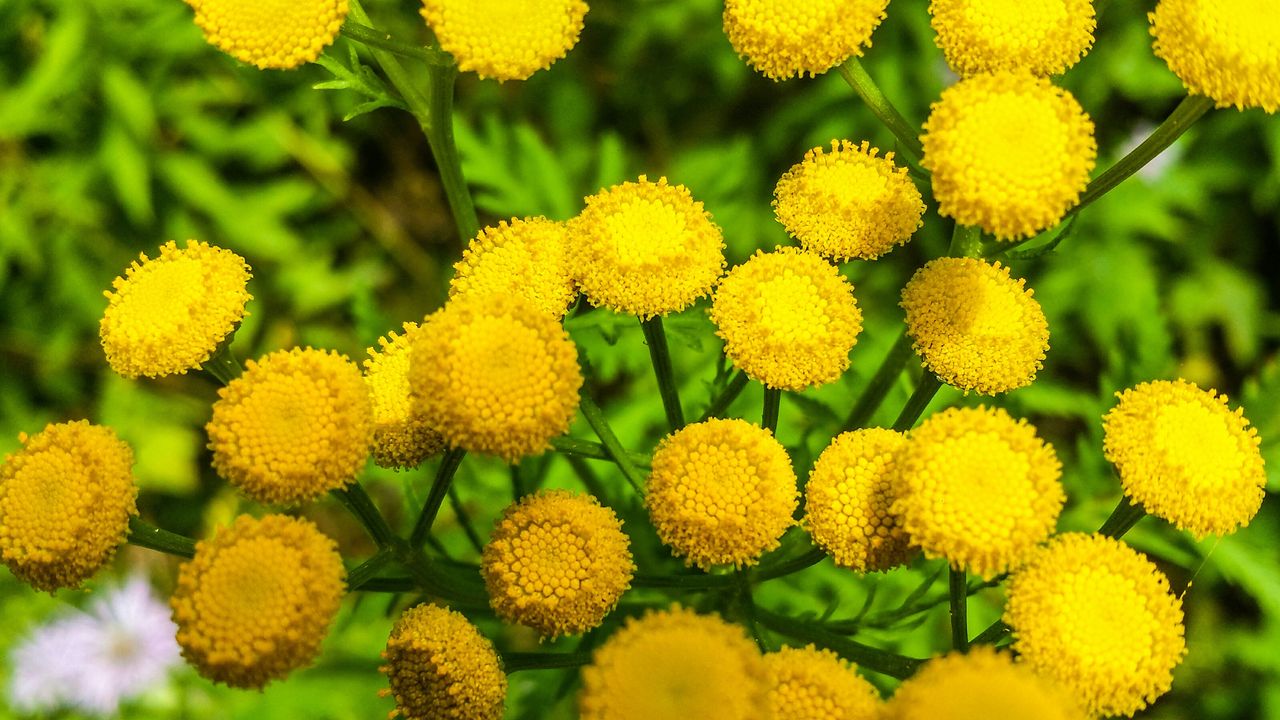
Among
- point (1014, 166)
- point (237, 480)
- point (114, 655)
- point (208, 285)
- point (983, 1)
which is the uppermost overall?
point (983, 1)

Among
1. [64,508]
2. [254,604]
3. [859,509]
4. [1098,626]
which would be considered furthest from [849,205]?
[64,508]

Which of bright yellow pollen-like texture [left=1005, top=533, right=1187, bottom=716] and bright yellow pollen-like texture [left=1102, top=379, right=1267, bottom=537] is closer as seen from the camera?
bright yellow pollen-like texture [left=1005, top=533, right=1187, bottom=716]

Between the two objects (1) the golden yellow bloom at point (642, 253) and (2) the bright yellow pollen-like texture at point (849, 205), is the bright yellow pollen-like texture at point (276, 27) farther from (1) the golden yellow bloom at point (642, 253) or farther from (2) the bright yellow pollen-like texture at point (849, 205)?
(2) the bright yellow pollen-like texture at point (849, 205)

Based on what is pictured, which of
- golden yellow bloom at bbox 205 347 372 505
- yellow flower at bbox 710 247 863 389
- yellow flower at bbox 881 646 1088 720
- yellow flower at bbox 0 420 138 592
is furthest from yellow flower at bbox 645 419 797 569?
yellow flower at bbox 0 420 138 592

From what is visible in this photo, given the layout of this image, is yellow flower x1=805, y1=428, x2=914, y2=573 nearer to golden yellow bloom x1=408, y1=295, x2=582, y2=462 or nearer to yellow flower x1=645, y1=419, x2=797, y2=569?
yellow flower x1=645, y1=419, x2=797, y2=569

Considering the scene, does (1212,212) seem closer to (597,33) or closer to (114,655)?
(597,33)

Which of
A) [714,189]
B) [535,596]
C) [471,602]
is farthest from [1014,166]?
[714,189]
